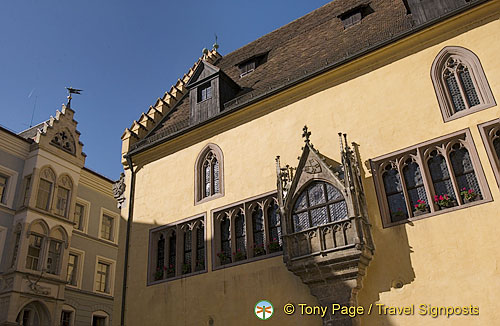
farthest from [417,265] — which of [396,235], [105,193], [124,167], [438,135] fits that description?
[105,193]

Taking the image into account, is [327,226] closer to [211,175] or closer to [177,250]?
[211,175]

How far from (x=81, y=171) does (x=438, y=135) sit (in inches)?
783

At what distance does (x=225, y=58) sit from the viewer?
20391mm

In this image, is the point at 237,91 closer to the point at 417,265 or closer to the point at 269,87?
the point at 269,87

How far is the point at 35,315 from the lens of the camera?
18.8 metres

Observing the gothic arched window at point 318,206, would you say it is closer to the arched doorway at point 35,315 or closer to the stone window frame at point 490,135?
the stone window frame at point 490,135

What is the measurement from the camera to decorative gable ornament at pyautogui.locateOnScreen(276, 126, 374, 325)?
9.45 m

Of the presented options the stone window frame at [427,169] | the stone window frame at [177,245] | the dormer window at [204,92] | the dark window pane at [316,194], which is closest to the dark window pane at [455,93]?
the stone window frame at [427,169]

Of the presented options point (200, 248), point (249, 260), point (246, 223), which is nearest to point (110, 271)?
point (200, 248)

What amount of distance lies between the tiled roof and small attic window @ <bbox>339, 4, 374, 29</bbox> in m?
0.14

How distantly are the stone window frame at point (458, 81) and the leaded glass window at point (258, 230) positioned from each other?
5173 millimetres

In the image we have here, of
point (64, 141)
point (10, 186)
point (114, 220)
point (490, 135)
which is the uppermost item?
point (64, 141)

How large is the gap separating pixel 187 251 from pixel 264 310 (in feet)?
11.3

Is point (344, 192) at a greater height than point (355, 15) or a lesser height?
lesser
